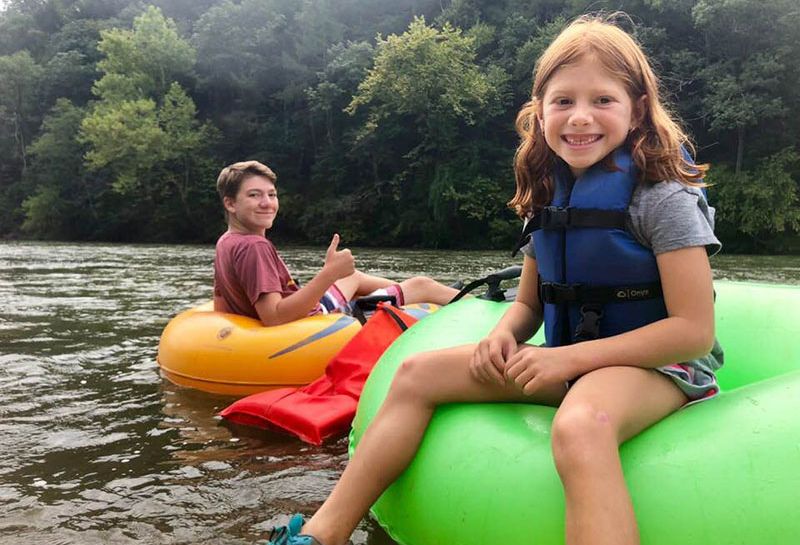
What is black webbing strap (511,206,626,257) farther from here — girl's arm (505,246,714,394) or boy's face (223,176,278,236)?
boy's face (223,176,278,236)

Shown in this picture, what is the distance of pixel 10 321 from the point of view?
5.32 meters

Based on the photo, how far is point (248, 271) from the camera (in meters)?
3.43

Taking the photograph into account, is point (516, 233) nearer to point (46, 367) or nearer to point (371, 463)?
point (46, 367)

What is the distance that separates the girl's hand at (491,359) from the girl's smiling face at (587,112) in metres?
0.46

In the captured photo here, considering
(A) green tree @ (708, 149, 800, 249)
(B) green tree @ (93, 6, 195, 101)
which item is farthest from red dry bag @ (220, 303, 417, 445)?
(B) green tree @ (93, 6, 195, 101)

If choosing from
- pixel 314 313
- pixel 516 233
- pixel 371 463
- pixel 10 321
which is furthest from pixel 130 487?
pixel 516 233

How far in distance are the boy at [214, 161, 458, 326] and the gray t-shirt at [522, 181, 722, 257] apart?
184cm

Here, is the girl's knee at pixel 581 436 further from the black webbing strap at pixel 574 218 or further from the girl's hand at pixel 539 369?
the black webbing strap at pixel 574 218

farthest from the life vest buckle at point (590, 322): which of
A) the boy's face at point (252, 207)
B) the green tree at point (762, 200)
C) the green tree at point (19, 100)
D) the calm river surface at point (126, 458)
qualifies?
the green tree at point (19, 100)

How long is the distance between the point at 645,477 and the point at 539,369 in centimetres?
30

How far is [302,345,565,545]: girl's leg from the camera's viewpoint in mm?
1571

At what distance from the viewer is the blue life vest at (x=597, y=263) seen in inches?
63.0

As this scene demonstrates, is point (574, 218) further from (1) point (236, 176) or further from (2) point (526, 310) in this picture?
(1) point (236, 176)

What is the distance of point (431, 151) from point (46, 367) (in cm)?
1953
